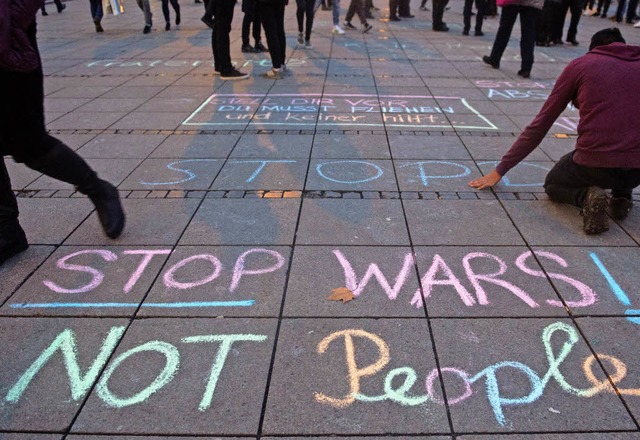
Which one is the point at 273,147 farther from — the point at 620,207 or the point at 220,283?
the point at 620,207

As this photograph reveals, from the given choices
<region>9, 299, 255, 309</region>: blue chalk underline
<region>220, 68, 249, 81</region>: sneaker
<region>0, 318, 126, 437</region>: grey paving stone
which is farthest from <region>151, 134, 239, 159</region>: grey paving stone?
<region>220, 68, 249, 81</region>: sneaker

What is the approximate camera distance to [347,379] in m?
2.13

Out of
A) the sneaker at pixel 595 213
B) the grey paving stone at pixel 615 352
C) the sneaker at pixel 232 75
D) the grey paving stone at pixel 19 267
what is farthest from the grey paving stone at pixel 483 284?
the sneaker at pixel 232 75

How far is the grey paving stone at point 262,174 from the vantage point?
3926 millimetres

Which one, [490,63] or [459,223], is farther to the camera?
[490,63]

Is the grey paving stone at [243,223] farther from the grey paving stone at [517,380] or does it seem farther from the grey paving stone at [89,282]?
the grey paving stone at [517,380]

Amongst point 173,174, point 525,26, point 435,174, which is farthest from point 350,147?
point 525,26

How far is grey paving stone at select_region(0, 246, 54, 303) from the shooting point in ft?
8.98

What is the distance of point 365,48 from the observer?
9.45 m

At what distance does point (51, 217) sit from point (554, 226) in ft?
11.2

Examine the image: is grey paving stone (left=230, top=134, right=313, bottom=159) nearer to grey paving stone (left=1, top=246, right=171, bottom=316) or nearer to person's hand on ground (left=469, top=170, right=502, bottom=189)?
person's hand on ground (left=469, top=170, right=502, bottom=189)

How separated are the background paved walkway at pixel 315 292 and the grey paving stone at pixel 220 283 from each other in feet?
0.04

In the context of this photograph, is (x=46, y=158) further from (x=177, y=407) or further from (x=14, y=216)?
(x=177, y=407)

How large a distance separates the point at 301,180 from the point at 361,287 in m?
1.52
